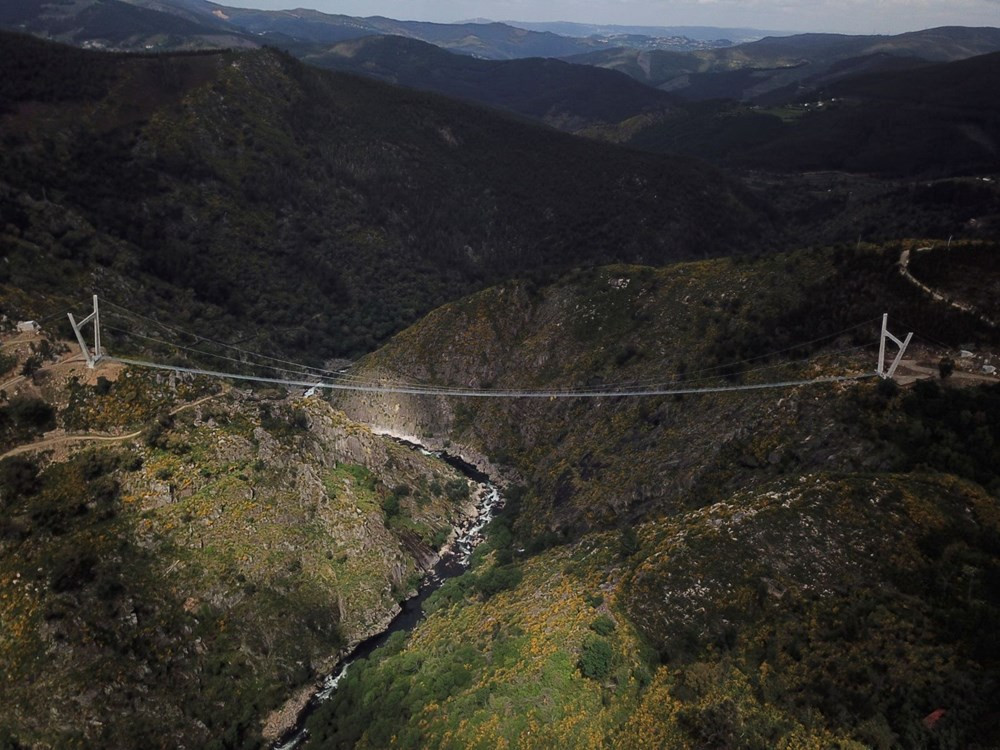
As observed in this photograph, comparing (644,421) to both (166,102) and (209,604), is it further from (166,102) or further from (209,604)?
(166,102)

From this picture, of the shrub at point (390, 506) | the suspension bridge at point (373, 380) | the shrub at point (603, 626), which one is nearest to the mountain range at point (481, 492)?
the shrub at point (390, 506)

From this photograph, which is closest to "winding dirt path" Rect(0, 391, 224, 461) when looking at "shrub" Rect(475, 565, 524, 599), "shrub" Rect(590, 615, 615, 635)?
"shrub" Rect(475, 565, 524, 599)

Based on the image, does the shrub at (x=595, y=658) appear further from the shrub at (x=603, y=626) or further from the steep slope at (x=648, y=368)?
the steep slope at (x=648, y=368)

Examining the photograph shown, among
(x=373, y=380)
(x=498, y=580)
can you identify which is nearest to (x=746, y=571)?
(x=498, y=580)

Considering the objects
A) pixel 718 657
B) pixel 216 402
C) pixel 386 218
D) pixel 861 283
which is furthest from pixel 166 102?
pixel 718 657

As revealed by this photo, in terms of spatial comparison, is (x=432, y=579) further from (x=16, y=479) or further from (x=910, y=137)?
(x=910, y=137)

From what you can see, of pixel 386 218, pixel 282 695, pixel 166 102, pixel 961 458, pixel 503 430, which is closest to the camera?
pixel 961 458
